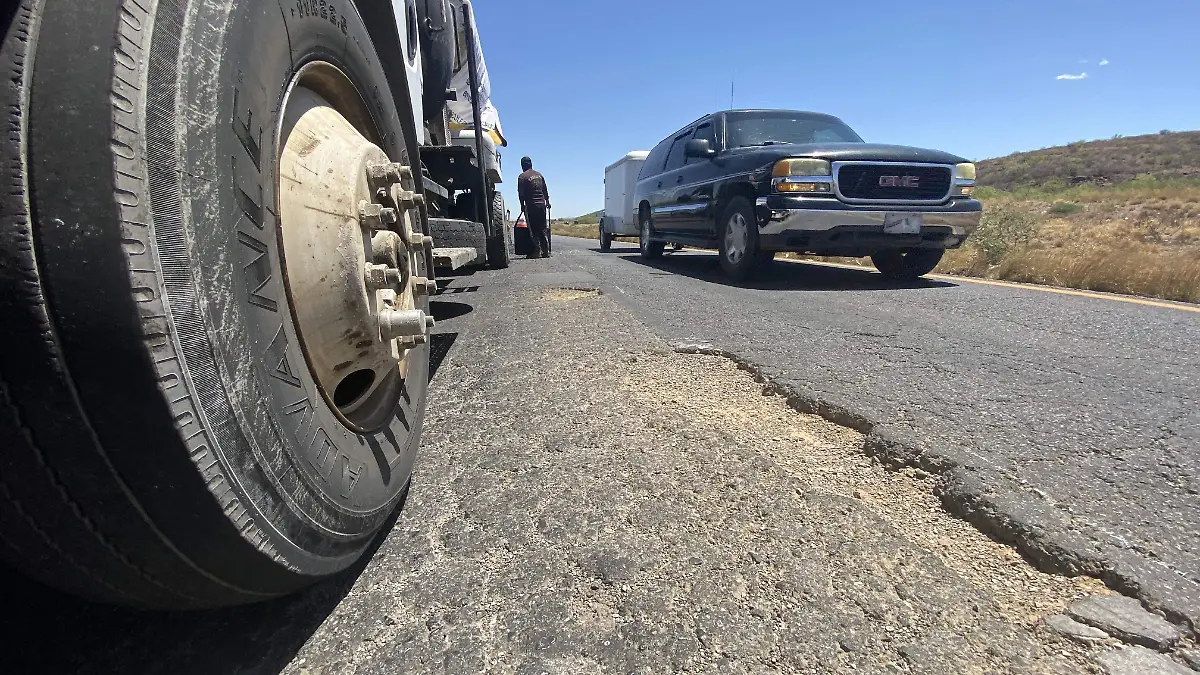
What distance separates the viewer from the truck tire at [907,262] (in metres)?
6.59

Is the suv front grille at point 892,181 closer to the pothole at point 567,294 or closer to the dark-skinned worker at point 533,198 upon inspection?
the pothole at point 567,294

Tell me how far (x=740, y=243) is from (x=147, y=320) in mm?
6148

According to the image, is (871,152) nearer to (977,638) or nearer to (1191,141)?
→ (977,638)

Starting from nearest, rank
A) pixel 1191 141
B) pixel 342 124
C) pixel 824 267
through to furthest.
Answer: pixel 342 124
pixel 824 267
pixel 1191 141

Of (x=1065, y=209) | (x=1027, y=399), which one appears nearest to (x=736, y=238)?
(x=1027, y=399)

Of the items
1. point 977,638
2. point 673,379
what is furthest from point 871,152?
point 977,638

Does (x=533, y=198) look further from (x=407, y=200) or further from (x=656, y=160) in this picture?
(x=407, y=200)

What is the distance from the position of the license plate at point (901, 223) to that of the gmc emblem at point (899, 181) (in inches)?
13.5

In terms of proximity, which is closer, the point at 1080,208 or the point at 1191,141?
the point at 1080,208

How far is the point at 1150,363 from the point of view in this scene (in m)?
3.00

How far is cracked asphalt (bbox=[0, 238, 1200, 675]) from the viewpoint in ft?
3.79

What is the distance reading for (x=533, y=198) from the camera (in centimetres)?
1070

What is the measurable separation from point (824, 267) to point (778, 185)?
2.89 m

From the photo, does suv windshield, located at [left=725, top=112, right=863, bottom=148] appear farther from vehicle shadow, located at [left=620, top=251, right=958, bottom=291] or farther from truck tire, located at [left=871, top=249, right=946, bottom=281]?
vehicle shadow, located at [left=620, top=251, right=958, bottom=291]
